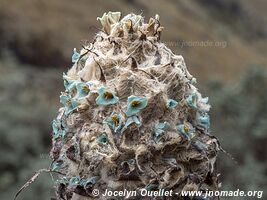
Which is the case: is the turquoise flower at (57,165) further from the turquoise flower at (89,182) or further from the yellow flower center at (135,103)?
the yellow flower center at (135,103)

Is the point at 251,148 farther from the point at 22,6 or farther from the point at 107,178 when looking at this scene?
the point at 22,6

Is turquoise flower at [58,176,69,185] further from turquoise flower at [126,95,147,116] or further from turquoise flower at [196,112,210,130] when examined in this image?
turquoise flower at [196,112,210,130]

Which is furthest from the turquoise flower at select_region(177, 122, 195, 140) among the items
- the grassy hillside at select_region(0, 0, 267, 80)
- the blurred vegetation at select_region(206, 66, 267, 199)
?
the grassy hillside at select_region(0, 0, 267, 80)

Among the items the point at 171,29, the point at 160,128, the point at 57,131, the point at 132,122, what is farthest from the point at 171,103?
the point at 171,29

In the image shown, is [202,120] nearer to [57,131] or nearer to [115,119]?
[115,119]

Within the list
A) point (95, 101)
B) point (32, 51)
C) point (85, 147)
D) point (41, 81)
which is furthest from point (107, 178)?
point (32, 51)

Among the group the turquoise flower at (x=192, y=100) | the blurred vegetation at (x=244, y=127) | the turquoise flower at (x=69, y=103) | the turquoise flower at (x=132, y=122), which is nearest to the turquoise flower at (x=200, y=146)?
the turquoise flower at (x=192, y=100)
